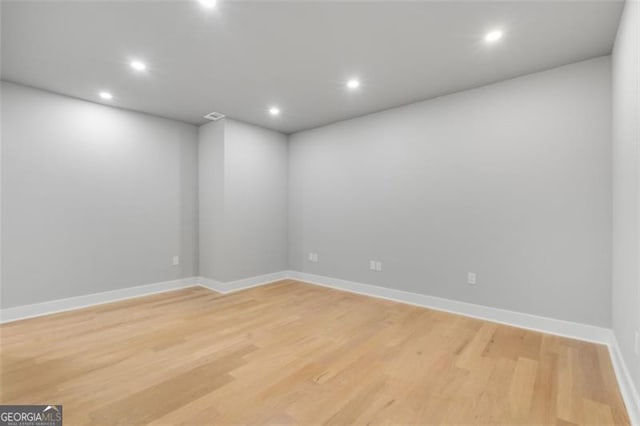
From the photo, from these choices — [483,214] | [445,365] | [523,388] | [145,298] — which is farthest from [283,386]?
[145,298]

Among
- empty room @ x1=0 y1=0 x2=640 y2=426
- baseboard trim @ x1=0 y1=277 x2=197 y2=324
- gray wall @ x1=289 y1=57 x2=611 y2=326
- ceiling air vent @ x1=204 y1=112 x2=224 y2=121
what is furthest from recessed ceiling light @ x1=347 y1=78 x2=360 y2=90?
baseboard trim @ x1=0 y1=277 x2=197 y2=324

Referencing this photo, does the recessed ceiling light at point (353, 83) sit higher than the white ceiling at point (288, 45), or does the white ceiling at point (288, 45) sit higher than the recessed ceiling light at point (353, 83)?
the recessed ceiling light at point (353, 83)

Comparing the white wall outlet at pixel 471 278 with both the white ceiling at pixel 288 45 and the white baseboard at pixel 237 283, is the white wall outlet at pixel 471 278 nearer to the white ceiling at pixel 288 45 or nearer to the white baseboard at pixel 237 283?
the white ceiling at pixel 288 45

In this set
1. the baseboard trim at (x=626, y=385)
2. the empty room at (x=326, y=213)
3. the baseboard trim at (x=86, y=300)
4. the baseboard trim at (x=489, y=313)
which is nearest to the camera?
the baseboard trim at (x=626, y=385)

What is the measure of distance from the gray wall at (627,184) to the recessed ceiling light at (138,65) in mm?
3628

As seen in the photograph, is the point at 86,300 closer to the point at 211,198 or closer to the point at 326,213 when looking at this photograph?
the point at 211,198

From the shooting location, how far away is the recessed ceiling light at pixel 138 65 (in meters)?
2.72

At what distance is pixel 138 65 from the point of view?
Result: 2.76 metres

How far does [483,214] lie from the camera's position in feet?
10.5

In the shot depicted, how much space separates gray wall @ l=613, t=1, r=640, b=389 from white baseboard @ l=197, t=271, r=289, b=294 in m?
4.11

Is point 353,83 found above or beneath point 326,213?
above

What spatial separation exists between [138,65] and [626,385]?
455 centimetres

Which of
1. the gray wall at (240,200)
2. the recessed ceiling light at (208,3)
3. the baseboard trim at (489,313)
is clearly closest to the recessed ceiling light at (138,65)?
the recessed ceiling light at (208,3)

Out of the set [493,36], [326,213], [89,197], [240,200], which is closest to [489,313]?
[326,213]
